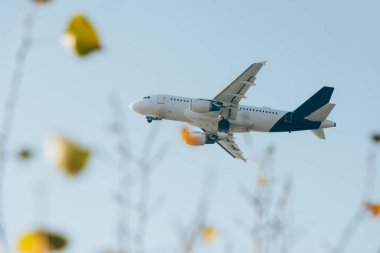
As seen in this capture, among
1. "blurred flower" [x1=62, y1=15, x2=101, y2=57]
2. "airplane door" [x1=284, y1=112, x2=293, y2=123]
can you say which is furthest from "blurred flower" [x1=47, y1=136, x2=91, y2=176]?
"airplane door" [x1=284, y1=112, x2=293, y2=123]

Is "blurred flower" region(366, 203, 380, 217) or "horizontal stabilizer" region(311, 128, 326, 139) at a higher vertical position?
"horizontal stabilizer" region(311, 128, 326, 139)

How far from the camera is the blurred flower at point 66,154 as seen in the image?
195 centimetres

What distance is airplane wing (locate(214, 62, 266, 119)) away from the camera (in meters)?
60.3

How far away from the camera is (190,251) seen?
3.09 meters

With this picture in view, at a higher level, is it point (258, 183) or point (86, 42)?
point (86, 42)

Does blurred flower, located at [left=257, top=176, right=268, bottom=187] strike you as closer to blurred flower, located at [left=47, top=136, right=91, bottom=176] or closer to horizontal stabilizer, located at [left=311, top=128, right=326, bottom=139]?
blurred flower, located at [left=47, top=136, right=91, bottom=176]

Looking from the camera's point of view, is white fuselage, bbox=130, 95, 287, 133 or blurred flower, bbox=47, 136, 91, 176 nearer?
blurred flower, bbox=47, 136, 91, 176

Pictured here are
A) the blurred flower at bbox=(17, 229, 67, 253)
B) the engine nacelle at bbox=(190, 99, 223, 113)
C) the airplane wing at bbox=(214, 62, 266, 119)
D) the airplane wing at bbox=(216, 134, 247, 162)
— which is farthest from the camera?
the airplane wing at bbox=(216, 134, 247, 162)

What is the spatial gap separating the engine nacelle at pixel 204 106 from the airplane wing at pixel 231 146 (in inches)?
378

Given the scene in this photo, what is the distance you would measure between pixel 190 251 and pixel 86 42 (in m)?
1.22

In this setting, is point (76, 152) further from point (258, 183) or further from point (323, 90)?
point (323, 90)

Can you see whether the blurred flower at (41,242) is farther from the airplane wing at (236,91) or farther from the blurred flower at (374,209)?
the airplane wing at (236,91)

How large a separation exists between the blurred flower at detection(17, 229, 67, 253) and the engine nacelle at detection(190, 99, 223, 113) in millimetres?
61422

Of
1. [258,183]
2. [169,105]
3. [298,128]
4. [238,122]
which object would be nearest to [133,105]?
[169,105]
